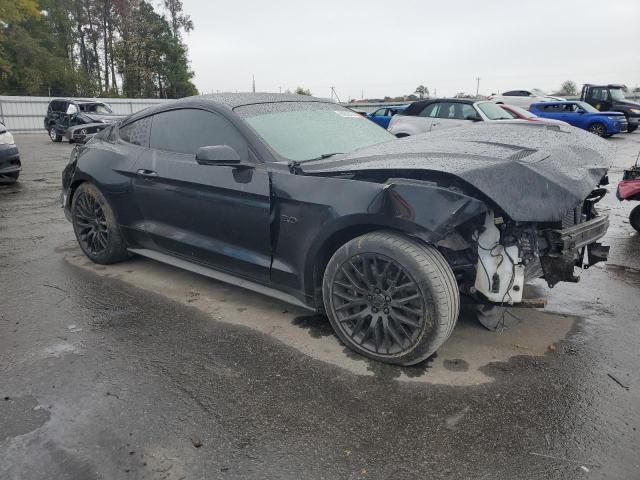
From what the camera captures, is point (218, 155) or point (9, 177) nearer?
point (218, 155)

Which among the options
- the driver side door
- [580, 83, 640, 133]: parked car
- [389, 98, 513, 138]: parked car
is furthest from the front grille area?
[580, 83, 640, 133]: parked car

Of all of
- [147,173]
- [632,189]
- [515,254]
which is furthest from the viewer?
[632,189]

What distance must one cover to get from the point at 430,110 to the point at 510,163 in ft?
34.9

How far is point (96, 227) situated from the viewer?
4.71m

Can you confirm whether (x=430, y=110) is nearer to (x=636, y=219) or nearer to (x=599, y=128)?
(x=636, y=219)

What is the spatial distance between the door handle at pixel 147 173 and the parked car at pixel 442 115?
9247 mm

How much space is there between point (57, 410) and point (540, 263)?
9.01ft

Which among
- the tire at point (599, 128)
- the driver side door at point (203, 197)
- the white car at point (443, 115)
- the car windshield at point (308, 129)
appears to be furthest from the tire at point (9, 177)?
the tire at point (599, 128)

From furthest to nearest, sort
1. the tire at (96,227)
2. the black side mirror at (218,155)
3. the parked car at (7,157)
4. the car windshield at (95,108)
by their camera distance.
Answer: the car windshield at (95,108) < the parked car at (7,157) < the tire at (96,227) < the black side mirror at (218,155)

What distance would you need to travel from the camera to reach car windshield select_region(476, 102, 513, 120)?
12.1 meters

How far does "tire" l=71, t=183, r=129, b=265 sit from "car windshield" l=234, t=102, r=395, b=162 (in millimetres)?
1717

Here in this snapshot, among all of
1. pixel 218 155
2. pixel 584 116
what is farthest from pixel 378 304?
pixel 584 116

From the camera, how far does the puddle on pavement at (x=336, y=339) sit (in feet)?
9.72

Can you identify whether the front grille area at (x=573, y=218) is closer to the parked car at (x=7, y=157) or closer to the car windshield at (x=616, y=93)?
the parked car at (x=7, y=157)
